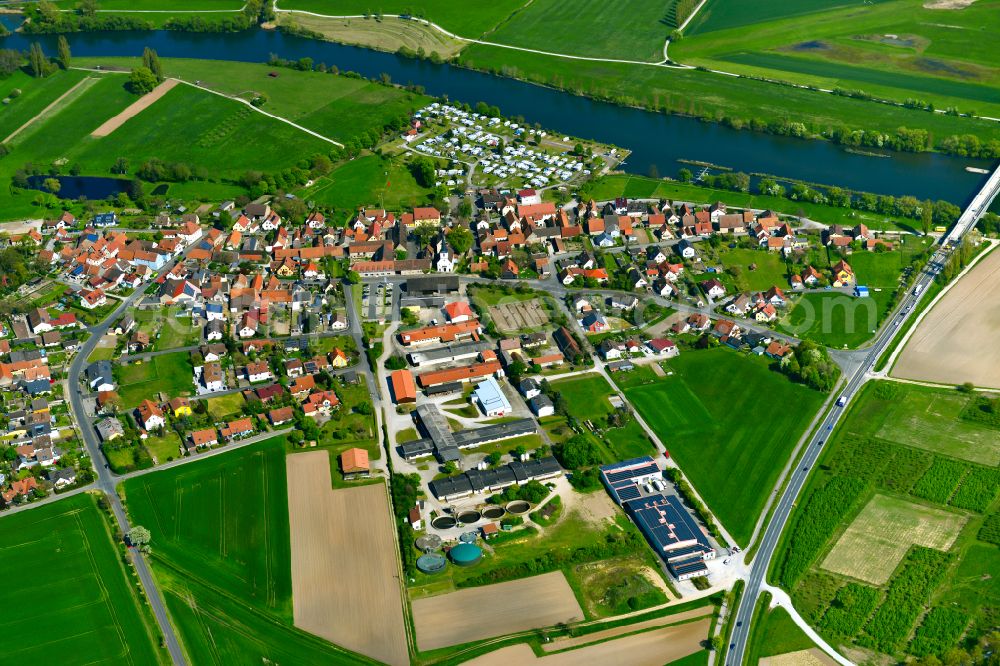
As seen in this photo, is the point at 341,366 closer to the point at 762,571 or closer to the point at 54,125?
the point at 762,571

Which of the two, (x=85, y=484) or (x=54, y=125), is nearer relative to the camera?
(x=85, y=484)

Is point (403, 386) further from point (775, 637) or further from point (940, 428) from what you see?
point (940, 428)

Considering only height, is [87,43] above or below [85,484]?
above

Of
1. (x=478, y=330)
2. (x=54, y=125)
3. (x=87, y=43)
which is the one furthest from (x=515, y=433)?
(x=87, y=43)

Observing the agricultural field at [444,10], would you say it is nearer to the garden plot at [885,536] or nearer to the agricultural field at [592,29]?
the agricultural field at [592,29]

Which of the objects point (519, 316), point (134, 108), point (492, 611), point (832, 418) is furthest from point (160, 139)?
point (832, 418)

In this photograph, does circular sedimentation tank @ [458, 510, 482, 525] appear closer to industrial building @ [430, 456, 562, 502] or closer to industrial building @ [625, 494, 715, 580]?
industrial building @ [430, 456, 562, 502]

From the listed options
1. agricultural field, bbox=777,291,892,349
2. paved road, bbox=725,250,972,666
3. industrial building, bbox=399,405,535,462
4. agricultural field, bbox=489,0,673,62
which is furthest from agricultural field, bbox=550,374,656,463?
agricultural field, bbox=489,0,673,62

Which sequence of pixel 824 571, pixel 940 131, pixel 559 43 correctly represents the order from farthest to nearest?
pixel 559 43 < pixel 940 131 < pixel 824 571

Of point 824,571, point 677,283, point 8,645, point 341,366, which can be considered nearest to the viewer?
point 8,645
